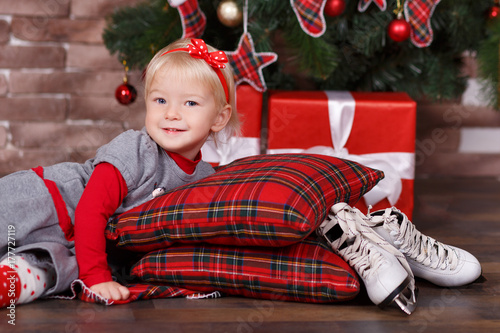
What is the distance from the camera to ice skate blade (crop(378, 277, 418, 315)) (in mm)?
1112

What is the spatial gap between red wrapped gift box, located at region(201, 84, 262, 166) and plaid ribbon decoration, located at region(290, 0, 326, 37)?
0.76ft

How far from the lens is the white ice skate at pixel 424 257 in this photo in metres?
1.26

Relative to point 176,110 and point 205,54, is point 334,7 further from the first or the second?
point 176,110

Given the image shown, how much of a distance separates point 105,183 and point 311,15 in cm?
74

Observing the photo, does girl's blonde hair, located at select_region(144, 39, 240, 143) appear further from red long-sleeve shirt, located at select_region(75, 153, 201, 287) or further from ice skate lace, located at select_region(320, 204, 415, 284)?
ice skate lace, located at select_region(320, 204, 415, 284)

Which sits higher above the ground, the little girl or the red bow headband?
the red bow headband

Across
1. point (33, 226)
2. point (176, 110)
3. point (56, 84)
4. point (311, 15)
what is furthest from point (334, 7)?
point (56, 84)

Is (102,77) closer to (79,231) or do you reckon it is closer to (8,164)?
(8,164)

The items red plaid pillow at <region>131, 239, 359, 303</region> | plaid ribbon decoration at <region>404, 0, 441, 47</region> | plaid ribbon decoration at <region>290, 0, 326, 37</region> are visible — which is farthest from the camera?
plaid ribbon decoration at <region>404, 0, 441, 47</region>

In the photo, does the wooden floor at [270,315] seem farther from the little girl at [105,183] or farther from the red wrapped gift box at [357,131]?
the red wrapped gift box at [357,131]

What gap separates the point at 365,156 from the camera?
1.71m

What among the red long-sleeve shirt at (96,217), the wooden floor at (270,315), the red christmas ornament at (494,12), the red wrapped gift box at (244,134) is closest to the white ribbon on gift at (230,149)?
the red wrapped gift box at (244,134)

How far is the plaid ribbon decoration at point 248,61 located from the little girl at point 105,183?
249 mm

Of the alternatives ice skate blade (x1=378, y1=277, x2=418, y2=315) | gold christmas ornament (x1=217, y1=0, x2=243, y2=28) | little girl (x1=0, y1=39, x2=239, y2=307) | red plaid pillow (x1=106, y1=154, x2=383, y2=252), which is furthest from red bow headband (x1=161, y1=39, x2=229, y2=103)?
ice skate blade (x1=378, y1=277, x2=418, y2=315)
